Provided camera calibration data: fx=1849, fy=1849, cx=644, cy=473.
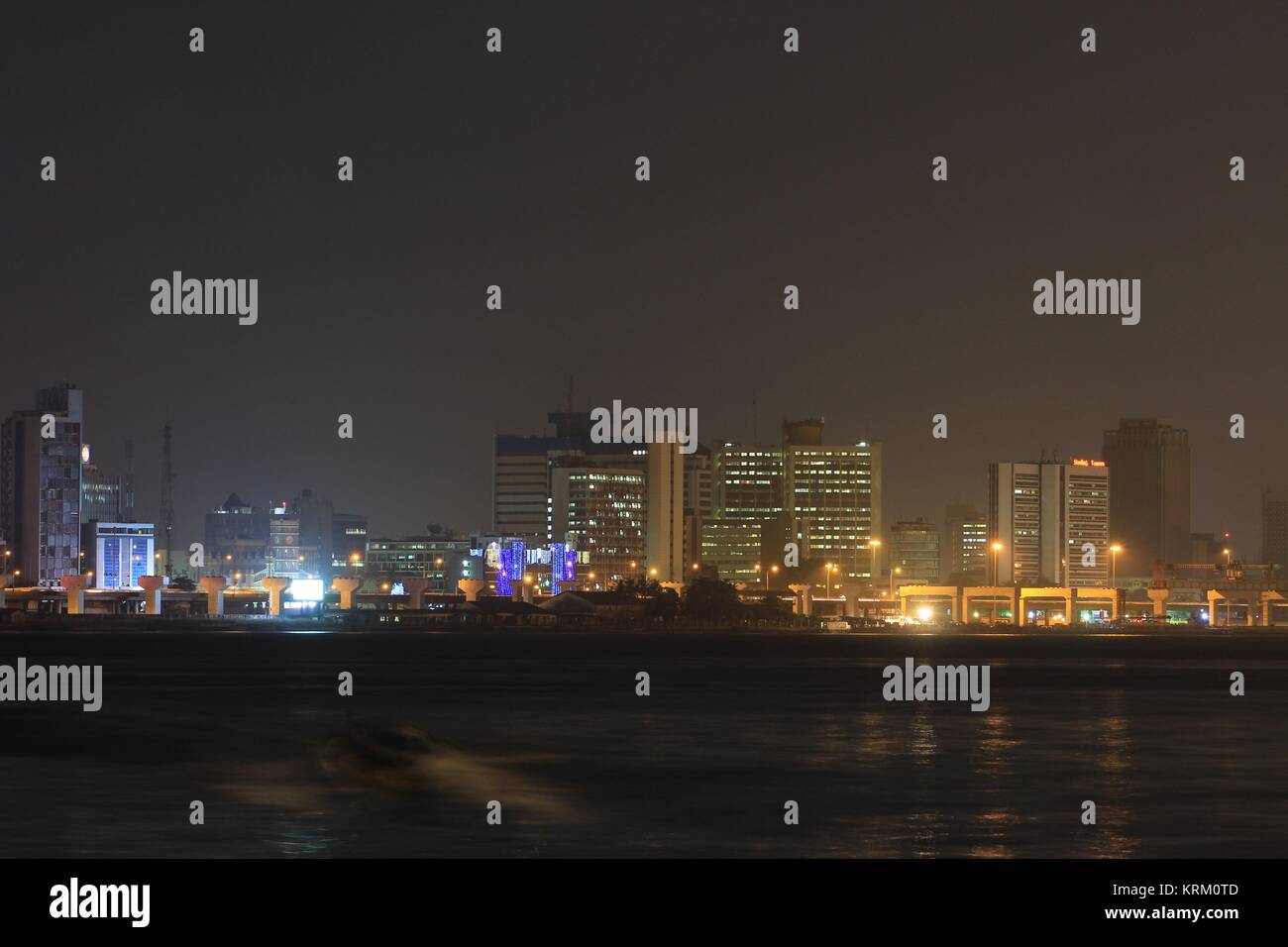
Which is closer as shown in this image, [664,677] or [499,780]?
[499,780]

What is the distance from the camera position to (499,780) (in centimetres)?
6156
